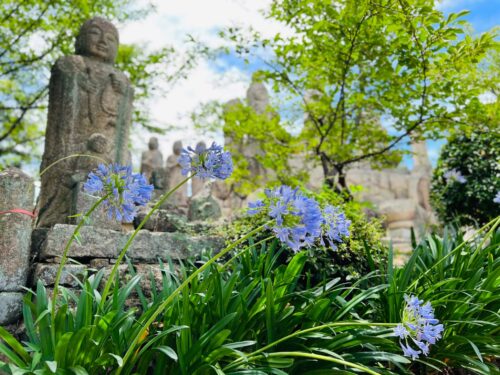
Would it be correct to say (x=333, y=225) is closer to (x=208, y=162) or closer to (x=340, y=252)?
(x=208, y=162)

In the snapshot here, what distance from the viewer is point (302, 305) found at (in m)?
3.21

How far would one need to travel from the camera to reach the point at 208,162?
2.10 m

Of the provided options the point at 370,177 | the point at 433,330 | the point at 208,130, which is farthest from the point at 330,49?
the point at 370,177

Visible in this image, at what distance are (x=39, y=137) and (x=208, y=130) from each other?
202 inches

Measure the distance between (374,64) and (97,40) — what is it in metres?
3.91

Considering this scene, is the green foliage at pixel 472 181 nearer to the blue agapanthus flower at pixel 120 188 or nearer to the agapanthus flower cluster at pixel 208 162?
the agapanthus flower cluster at pixel 208 162

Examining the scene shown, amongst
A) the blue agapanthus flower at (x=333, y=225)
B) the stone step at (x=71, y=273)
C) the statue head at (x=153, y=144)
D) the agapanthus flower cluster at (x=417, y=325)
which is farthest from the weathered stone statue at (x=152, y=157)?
the agapanthus flower cluster at (x=417, y=325)

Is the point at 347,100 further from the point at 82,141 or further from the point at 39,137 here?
the point at 39,137

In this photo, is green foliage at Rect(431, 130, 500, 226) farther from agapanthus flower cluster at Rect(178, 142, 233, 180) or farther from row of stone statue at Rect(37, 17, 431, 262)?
agapanthus flower cluster at Rect(178, 142, 233, 180)

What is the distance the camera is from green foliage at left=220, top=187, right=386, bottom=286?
400 cm

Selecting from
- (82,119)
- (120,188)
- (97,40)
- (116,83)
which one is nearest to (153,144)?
(97,40)

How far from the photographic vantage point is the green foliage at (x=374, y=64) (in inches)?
206

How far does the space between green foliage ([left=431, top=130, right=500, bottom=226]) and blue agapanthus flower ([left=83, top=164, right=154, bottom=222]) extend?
694cm

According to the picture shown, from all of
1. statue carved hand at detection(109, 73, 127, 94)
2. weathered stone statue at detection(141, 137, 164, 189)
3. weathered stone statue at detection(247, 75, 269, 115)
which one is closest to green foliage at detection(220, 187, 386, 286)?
statue carved hand at detection(109, 73, 127, 94)
